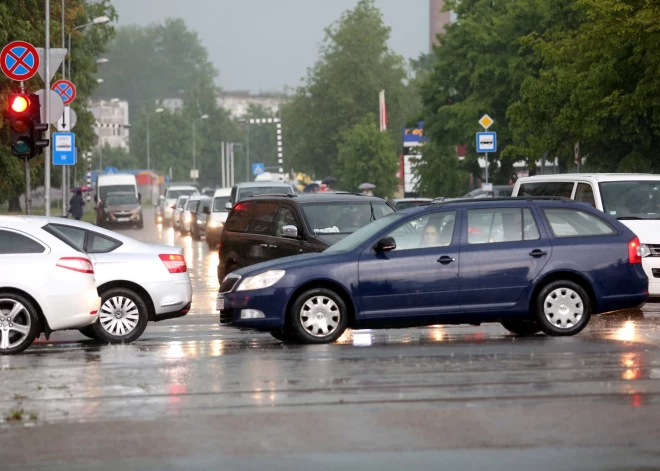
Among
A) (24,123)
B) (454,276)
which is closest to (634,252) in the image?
(454,276)

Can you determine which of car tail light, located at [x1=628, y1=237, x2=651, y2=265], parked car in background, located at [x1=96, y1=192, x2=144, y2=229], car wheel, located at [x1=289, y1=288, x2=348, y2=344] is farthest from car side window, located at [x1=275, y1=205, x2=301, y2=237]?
parked car in background, located at [x1=96, y1=192, x2=144, y2=229]

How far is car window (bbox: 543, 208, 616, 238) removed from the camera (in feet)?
52.8

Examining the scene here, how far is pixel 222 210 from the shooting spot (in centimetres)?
4562

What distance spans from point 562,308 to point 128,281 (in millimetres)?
4732

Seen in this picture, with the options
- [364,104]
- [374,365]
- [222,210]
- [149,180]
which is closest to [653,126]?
[222,210]

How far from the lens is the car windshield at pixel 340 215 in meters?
19.6

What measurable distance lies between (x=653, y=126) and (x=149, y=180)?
11427 centimetres

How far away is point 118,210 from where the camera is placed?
70500mm

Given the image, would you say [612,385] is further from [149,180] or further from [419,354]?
[149,180]

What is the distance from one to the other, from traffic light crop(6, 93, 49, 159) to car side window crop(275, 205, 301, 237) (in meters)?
5.88

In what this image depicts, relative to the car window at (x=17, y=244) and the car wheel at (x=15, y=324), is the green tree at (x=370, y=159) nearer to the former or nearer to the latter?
the car window at (x=17, y=244)

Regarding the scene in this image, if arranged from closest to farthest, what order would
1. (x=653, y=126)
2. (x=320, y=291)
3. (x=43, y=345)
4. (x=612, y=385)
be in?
1. (x=612, y=385)
2. (x=320, y=291)
3. (x=43, y=345)
4. (x=653, y=126)

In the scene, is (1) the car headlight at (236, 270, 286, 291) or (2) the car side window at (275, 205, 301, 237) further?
(2) the car side window at (275, 205, 301, 237)

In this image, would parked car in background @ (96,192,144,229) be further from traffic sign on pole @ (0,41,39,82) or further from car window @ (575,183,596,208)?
car window @ (575,183,596,208)
